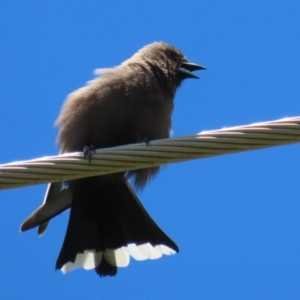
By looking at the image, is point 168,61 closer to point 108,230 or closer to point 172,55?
point 172,55

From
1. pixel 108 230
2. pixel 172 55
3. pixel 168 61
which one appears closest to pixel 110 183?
pixel 108 230

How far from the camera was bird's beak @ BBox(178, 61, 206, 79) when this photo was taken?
289 inches

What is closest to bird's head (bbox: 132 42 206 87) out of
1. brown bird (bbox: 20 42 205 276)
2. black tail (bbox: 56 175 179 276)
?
brown bird (bbox: 20 42 205 276)

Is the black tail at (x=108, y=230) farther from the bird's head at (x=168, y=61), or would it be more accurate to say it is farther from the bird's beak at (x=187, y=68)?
the bird's beak at (x=187, y=68)

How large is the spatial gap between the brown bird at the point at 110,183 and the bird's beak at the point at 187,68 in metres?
0.64

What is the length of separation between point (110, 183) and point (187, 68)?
67.4 inches

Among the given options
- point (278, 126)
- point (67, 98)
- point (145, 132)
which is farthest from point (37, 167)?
point (67, 98)

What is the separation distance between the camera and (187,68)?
24.9ft

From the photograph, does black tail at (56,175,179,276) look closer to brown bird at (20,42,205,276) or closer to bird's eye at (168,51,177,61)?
brown bird at (20,42,205,276)

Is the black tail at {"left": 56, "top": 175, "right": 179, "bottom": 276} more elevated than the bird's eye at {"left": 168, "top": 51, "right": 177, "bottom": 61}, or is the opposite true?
the bird's eye at {"left": 168, "top": 51, "right": 177, "bottom": 61}

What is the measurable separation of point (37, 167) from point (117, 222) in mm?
2490

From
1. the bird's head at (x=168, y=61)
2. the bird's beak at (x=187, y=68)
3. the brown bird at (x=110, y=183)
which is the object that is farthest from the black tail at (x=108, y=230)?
the bird's beak at (x=187, y=68)

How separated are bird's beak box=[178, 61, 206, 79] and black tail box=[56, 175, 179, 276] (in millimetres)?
1420

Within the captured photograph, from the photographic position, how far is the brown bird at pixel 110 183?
6.18 metres
